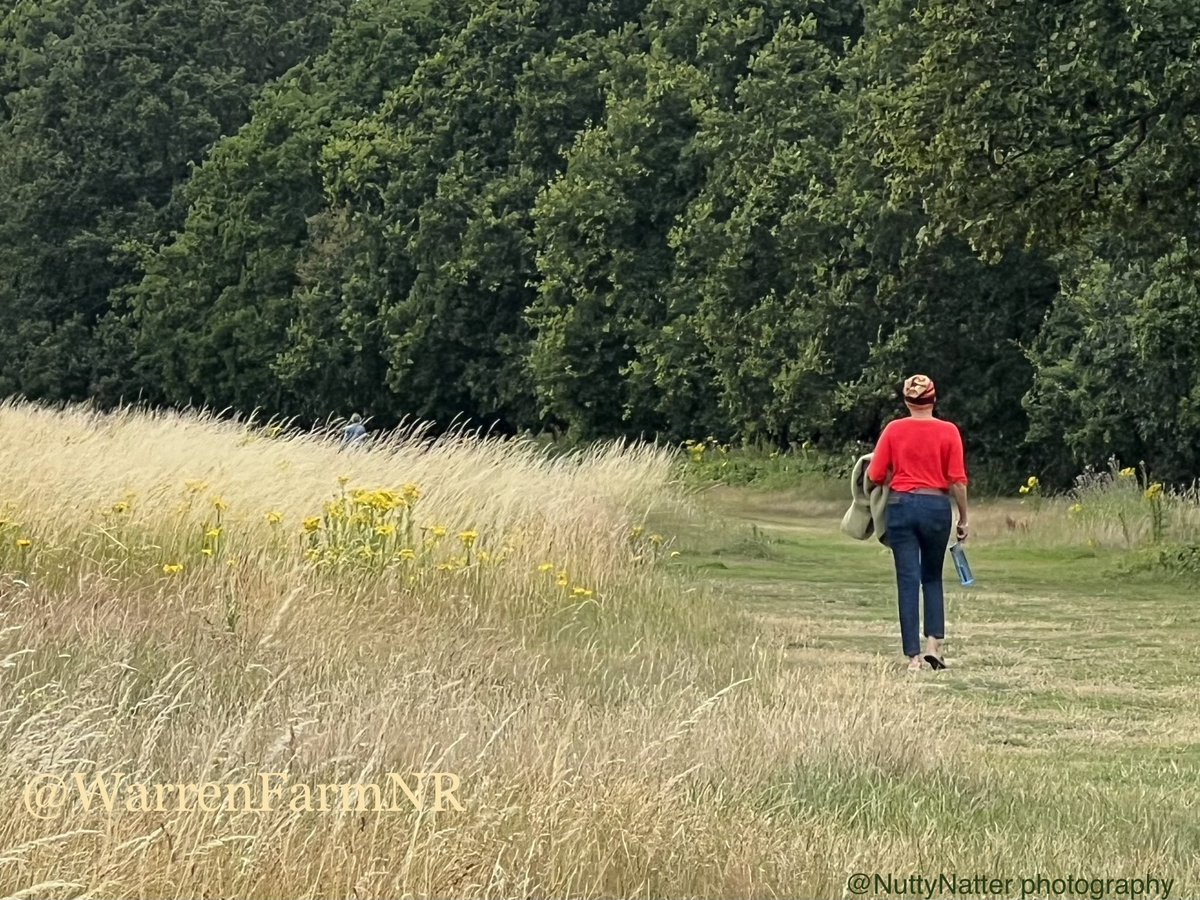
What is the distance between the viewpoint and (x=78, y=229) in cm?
5784

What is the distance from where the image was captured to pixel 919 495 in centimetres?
1124

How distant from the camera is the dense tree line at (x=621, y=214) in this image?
59.2 ft

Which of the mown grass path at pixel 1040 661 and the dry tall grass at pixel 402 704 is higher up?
the dry tall grass at pixel 402 704

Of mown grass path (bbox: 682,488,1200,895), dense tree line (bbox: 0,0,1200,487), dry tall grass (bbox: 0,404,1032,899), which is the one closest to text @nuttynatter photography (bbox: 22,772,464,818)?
dry tall grass (bbox: 0,404,1032,899)

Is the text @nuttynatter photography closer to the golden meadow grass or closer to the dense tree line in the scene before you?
the golden meadow grass

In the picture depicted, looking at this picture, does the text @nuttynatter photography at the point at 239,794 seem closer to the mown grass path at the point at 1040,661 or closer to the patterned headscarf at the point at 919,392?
the mown grass path at the point at 1040,661

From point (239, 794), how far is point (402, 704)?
158 centimetres

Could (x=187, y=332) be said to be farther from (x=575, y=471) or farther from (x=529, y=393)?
(x=575, y=471)

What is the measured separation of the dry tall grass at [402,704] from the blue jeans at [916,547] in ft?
2.79

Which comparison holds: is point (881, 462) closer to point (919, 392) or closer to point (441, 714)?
point (919, 392)

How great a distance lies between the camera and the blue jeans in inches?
442

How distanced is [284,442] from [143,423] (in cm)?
199

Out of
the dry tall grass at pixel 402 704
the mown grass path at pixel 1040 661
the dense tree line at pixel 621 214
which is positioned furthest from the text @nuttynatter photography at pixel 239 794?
the dense tree line at pixel 621 214

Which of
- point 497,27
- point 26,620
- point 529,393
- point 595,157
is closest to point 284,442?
point 26,620
